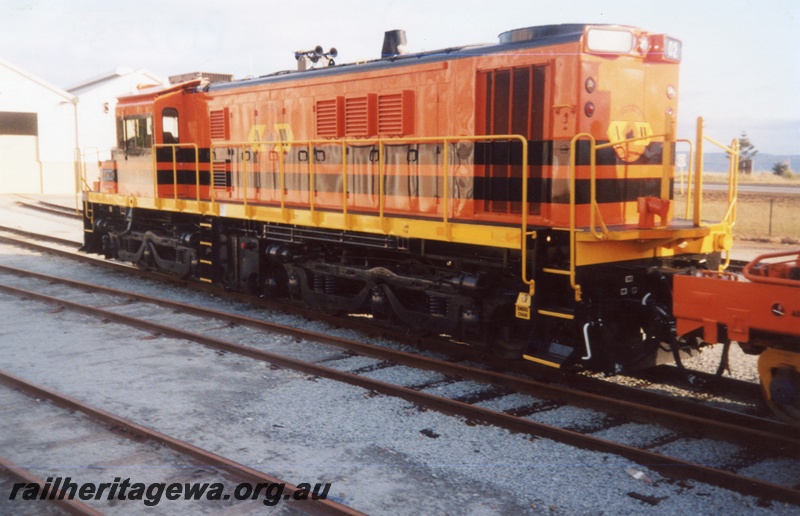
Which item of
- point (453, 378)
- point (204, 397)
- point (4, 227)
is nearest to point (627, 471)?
point (453, 378)

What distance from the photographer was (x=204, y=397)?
6891mm

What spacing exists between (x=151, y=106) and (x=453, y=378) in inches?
327

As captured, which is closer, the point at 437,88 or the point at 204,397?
the point at 204,397

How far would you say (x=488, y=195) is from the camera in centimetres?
784

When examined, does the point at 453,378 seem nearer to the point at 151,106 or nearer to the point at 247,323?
the point at 247,323

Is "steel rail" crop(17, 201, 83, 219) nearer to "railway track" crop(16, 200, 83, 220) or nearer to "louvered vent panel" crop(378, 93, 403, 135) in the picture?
"railway track" crop(16, 200, 83, 220)

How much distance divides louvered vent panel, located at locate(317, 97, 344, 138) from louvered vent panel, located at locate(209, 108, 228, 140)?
2.61 metres

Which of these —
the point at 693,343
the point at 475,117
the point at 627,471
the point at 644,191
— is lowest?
the point at 627,471

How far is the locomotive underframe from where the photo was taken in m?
6.82

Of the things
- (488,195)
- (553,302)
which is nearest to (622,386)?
(553,302)

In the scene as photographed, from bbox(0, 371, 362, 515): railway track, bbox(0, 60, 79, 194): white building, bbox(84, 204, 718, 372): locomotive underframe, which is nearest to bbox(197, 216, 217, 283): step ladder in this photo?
bbox(84, 204, 718, 372): locomotive underframe

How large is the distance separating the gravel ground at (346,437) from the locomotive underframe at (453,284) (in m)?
0.80

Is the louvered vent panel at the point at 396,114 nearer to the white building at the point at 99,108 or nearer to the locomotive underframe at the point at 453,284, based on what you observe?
the locomotive underframe at the point at 453,284

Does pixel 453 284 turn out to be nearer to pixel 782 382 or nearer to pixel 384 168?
pixel 384 168
